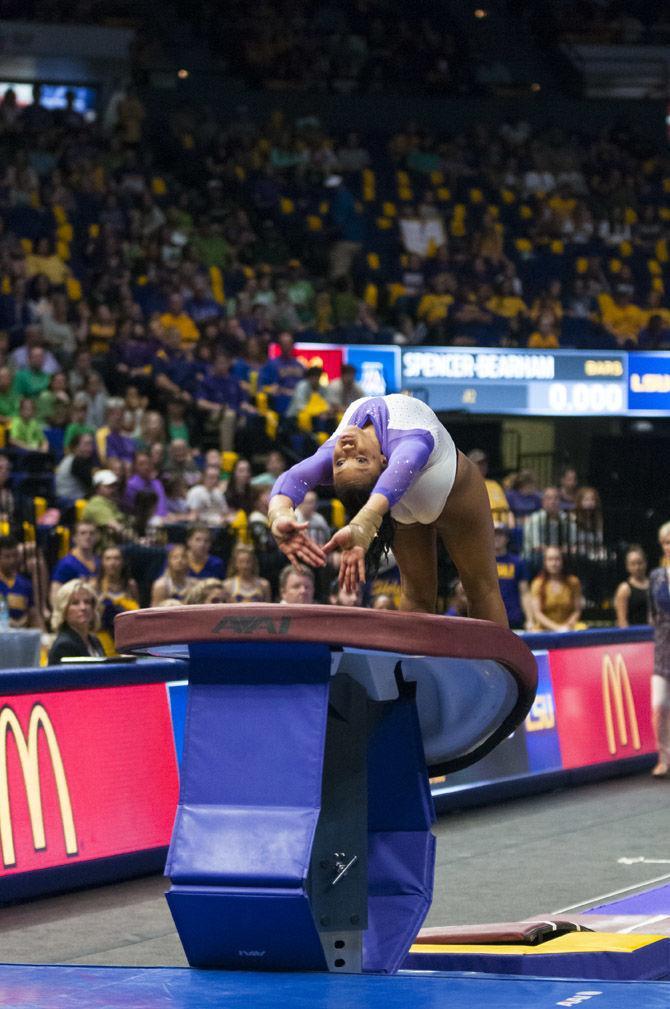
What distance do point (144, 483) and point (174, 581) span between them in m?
2.43

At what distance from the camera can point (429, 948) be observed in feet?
18.9

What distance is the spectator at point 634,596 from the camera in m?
14.3

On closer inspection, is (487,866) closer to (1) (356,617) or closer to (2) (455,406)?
(1) (356,617)

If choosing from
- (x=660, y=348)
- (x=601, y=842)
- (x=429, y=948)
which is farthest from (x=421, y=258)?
(x=429, y=948)

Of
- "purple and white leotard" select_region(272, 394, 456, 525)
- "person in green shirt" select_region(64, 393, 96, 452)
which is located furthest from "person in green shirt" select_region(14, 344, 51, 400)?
"purple and white leotard" select_region(272, 394, 456, 525)

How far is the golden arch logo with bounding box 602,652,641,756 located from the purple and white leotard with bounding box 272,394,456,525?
766cm

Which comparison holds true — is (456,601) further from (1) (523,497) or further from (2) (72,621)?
(1) (523,497)

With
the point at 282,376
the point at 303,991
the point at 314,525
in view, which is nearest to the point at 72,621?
the point at 314,525

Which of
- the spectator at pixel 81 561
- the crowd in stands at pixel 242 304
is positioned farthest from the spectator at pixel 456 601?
the spectator at pixel 81 561

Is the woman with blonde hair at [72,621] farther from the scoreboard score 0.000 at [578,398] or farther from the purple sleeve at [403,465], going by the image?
the scoreboard score 0.000 at [578,398]

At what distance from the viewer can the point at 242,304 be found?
782 inches

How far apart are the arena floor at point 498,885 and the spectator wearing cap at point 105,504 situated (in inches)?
176

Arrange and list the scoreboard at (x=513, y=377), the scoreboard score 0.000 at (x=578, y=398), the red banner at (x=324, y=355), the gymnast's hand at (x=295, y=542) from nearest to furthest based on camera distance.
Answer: the gymnast's hand at (x=295, y=542)
the red banner at (x=324, y=355)
the scoreboard at (x=513, y=377)
the scoreboard score 0.000 at (x=578, y=398)

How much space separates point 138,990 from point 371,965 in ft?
3.34
